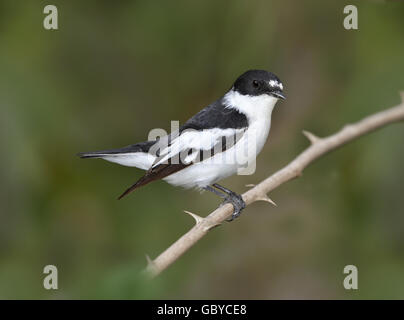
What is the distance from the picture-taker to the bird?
1849mm

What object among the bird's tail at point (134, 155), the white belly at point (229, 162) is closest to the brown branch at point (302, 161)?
the white belly at point (229, 162)

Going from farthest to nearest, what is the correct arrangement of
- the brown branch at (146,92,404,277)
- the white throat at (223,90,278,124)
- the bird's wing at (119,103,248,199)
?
the white throat at (223,90,278,124) → the bird's wing at (119,103,248,199) → the brown branch at (146,92,404,277)

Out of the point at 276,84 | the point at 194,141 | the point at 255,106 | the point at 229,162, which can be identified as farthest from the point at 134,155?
the point at 276,84

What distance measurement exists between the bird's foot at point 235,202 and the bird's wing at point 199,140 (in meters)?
0.25

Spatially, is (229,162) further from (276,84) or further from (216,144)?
(276,84)

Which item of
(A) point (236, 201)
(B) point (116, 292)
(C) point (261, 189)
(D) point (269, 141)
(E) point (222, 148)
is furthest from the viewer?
(D) point (269, 141)

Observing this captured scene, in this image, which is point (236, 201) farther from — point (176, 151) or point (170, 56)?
point (170, 56)

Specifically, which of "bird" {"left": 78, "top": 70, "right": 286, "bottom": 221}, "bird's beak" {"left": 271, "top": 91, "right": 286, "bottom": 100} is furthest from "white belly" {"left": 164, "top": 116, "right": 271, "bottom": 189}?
"bird's beak" {"left": 271, "top": 91, "right": 286, "bottom": 100}

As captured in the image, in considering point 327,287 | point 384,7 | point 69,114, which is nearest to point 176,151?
point 69,114

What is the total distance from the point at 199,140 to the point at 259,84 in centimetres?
34

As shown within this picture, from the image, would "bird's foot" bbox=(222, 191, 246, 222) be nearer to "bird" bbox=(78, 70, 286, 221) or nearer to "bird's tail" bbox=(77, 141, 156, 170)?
"bird" bbox=(78, 70, 286, 221)

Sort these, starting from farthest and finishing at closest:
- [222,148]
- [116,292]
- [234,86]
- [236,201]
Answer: [234,86], [236,201], [222,148], [116,292]

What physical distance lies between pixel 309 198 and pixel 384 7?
868mm

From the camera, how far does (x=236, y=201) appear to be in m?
1.99
